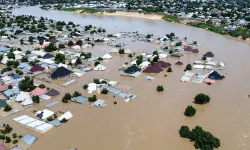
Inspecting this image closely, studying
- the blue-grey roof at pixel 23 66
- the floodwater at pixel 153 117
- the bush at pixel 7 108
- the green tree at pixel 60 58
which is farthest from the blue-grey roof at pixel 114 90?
the blue-grey roof at pixel 23 66

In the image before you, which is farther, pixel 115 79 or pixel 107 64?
pixel 107 64

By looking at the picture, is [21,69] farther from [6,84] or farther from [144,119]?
[144,119]

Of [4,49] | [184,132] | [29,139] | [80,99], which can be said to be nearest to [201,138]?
[184,132]

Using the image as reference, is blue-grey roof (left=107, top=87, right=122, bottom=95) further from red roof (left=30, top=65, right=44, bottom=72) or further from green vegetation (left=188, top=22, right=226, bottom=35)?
green vegetation (left=188, top=22, right=226, bottom=35)

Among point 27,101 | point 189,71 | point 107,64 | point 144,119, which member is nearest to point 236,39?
point 189,71

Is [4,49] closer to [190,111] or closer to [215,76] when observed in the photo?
[215,76]

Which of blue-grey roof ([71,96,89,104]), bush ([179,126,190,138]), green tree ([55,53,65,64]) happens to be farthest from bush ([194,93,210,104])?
green tree ([55,53,65,64])
